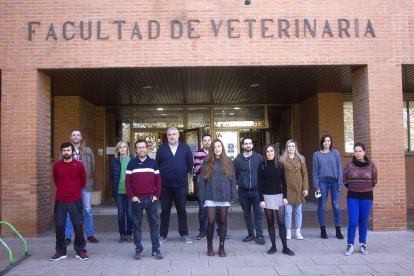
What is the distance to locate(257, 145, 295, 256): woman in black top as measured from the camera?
6977mm

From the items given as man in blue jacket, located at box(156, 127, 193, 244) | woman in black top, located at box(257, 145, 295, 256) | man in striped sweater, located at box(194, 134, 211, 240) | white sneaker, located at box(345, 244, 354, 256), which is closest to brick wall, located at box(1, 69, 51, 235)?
man in blue jacket, located at box(156, 127, 193, 244)

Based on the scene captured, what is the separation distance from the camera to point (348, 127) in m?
13.4

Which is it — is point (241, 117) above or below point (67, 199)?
above

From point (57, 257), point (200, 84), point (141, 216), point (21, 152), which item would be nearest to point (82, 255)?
point (57, 257)

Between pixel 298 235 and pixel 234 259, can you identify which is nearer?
pixel 234 259

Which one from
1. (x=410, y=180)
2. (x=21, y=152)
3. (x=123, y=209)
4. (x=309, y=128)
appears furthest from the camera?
(x=309, y=128)

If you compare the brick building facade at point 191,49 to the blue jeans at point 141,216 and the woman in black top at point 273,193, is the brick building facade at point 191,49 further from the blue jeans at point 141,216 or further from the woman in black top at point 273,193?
the blue jeans at point 141,216

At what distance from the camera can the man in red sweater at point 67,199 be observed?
22.3 ft

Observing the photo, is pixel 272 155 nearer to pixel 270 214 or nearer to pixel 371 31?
pixel 270 214

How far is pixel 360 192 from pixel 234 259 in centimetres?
221

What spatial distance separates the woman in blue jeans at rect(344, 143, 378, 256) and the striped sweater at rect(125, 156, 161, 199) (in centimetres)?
303

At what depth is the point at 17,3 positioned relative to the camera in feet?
28.8

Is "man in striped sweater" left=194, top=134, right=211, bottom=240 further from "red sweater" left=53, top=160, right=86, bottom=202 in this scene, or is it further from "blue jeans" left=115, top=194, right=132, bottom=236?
"red sweater" left=53, top=160, right=86, bottom=202

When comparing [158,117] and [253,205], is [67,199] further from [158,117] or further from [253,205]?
[158,117]
